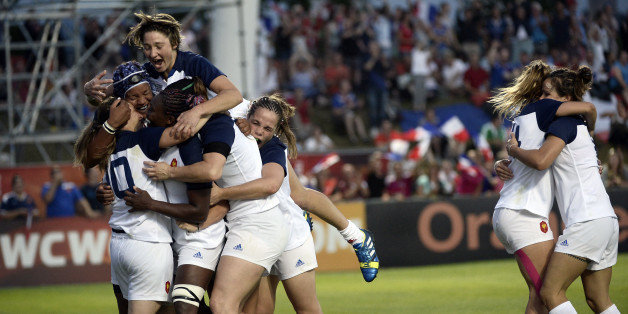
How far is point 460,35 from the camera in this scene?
20.1 m

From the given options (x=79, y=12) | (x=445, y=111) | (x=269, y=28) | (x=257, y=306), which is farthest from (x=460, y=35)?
(x=257, y=306)

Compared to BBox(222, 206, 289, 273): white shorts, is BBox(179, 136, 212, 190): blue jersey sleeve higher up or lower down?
higher up

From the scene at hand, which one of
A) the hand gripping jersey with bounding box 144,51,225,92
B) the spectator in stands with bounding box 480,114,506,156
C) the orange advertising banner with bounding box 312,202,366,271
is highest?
the hand gripping jersey with bounding box 144,51,225,92

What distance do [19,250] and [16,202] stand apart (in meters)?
1.27

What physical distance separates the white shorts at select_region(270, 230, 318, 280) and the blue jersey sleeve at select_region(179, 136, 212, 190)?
0.91m

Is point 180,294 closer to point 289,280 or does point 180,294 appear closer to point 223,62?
point 289,280

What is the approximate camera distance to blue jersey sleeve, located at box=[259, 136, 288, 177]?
5.74 metres

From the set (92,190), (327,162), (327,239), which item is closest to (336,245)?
(327,239)

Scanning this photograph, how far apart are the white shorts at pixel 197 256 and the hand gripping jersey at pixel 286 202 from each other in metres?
0.61

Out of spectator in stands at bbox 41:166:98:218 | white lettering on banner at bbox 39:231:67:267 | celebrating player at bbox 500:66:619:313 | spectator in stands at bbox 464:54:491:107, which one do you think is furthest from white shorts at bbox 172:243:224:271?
spectator in stands at bbox 464:54:491:107

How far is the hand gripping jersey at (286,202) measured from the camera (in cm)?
578

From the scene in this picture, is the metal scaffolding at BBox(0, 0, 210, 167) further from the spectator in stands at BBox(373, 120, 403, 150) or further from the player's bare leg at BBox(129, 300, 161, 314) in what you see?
the player's bare leg at BBox(129, 300, 161, 314)

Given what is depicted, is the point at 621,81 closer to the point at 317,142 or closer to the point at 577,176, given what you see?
the point at 317,142

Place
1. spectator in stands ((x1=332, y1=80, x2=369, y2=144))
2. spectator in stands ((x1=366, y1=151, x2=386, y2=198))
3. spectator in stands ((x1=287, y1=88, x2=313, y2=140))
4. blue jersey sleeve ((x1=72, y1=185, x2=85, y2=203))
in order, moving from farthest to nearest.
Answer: spectator in stands ((x1=332, y1=80, x2=369, y2=144)) → spectator in stands ((x1=287, y1=88, x2=313, y2=140)) → spectator in stands ((x1=366, y1=151, x2=386, y2=198)) → blue jersey sleeve ((x1=72, y1=185, x2=85, y2=203))
